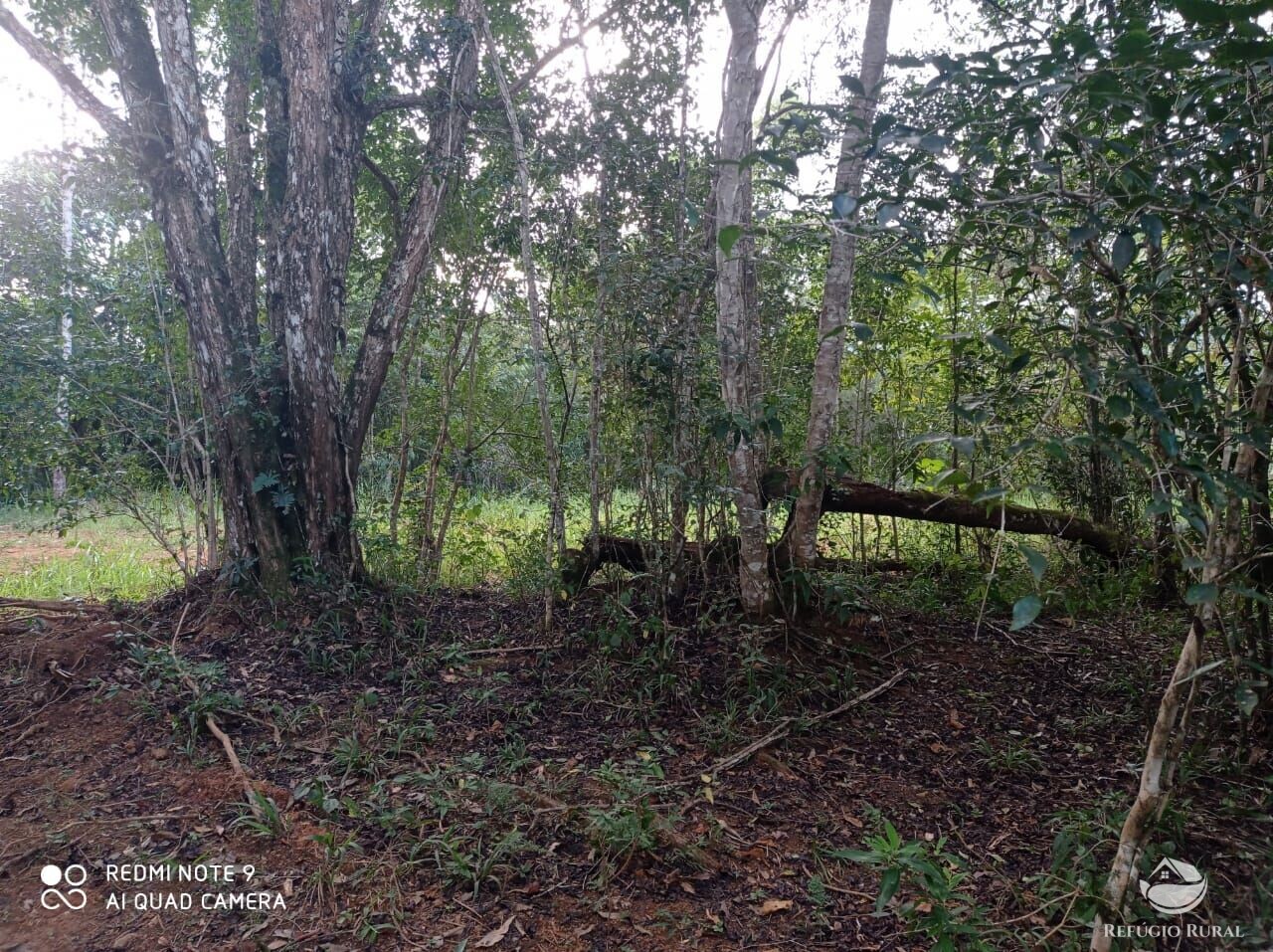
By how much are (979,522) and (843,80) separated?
145 inches

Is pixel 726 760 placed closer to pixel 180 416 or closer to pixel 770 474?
pixel 770 474

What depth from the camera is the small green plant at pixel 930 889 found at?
5.95 ft

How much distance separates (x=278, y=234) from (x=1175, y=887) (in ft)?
17.0

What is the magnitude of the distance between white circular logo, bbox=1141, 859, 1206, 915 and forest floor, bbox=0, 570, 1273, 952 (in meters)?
0.06

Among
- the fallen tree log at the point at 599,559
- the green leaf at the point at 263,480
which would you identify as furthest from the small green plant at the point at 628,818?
the green leaf at the point at 263,480

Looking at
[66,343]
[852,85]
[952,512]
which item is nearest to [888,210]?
[852,85]

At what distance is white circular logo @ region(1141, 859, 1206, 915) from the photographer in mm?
1888

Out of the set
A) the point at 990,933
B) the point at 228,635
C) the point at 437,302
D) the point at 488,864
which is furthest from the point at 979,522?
the point at 228,635

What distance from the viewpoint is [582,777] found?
306cm

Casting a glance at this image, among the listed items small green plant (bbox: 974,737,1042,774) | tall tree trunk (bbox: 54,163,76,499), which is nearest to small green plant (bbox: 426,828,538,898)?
small green plant (bbox: 974,737,1042,774)

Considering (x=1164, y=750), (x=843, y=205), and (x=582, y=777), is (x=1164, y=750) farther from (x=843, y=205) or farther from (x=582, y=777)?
(x=582, y=777)

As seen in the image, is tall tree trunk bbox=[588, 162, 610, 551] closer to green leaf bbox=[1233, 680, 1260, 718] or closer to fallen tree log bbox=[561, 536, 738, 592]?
fallen tree log bbox=[561, 536, 738, 592]

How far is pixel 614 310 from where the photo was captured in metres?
Result: 4.16

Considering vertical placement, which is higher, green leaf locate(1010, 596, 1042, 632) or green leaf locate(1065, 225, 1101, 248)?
green leaf locate(1065, 225, 1101, 248)
